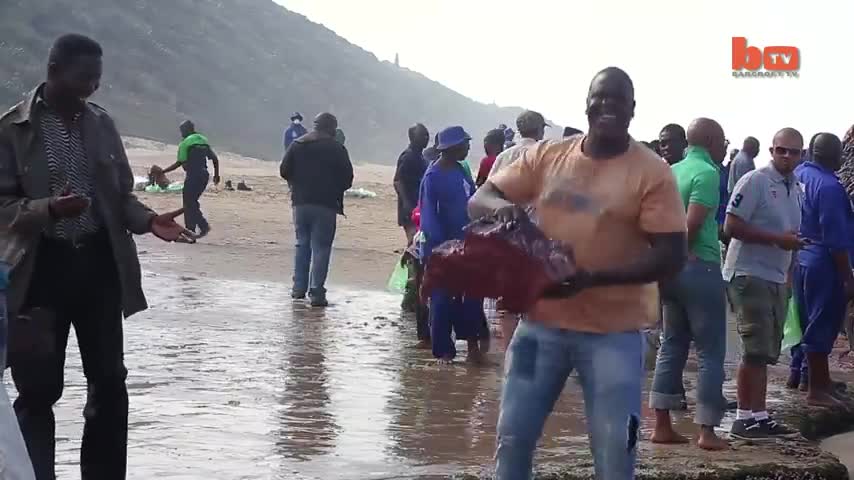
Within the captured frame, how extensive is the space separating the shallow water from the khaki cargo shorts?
2.18 ft

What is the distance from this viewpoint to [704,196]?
6.43 meters

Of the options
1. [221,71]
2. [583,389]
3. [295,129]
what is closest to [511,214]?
[583,389]

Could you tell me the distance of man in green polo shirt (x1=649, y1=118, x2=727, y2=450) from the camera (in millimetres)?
6434

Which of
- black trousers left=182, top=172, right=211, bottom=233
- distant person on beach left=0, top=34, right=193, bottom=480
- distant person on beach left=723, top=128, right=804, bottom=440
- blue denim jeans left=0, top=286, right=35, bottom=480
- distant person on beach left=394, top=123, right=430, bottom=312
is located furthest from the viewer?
black trousers left=182, top=172, right=211, bottom=233

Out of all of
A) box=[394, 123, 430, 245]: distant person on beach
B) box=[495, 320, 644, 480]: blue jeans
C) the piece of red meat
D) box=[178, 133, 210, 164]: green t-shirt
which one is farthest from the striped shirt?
box=[178, 133, 210, 164]: green t-shirt

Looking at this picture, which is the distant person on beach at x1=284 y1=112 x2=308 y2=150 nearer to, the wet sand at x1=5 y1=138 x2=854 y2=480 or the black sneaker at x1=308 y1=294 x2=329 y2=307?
the wet sand at x1=5 y1=138 x2=854 y2=480

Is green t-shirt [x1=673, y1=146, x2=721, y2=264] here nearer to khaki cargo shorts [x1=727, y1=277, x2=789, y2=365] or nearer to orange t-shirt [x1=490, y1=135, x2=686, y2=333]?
khaki cargo shorts [x1=727, y1=277, x2=789, y2=365]

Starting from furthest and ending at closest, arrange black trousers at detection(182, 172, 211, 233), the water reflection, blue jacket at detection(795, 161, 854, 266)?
black trousers at detection(182, 172, 211, 233) < blue jacket at detection(795, 161, 854, 266) < the water reflection

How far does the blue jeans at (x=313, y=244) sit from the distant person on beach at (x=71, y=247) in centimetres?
709

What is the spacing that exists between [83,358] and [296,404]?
2408 mm

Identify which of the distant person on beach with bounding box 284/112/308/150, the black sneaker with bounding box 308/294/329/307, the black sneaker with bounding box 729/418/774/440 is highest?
the distant person on beach with bounding box 284/112/308/150

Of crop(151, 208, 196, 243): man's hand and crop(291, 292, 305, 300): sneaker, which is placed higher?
crop(151, 208, 196, 243): man's hand

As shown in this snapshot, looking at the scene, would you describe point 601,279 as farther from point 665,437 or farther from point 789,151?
point 789,151

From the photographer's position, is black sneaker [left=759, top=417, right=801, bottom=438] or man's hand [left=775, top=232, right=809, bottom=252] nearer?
man's hand [left=775, top=232, right=809, bottom=252]
